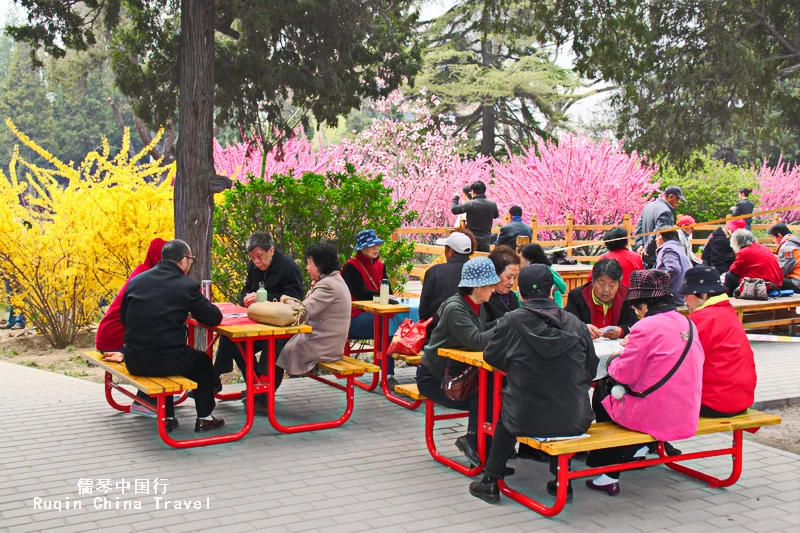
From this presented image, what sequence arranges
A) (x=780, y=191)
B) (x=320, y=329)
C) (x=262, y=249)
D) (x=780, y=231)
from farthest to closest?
(x=780, y=191), (x=780, y=231), (x=262, y=249), (x=320, y=329)

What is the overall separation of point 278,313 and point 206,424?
1.02m

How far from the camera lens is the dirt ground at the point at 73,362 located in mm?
6352

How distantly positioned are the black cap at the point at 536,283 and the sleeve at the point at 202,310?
242cm

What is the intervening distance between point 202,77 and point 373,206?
7.59 ft

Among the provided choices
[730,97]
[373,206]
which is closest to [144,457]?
[373,206]

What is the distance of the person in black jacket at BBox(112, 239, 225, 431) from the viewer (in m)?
5.62

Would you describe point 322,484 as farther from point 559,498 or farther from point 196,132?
point 196,132

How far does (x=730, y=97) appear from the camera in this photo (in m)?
11.6

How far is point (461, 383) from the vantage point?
202 inches

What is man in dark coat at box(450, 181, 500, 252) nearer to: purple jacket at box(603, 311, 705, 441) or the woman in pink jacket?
the woman in pink jacket

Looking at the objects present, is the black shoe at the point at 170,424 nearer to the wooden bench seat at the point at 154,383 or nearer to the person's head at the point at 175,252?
the wooden bench seat at the point at 154,383

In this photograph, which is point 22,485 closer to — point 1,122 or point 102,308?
point 102,308

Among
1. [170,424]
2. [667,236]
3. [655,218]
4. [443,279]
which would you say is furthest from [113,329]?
[655,218]

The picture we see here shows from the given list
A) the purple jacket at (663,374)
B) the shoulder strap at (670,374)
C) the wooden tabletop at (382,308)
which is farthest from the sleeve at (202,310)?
the shoulder strap at (670,374)
